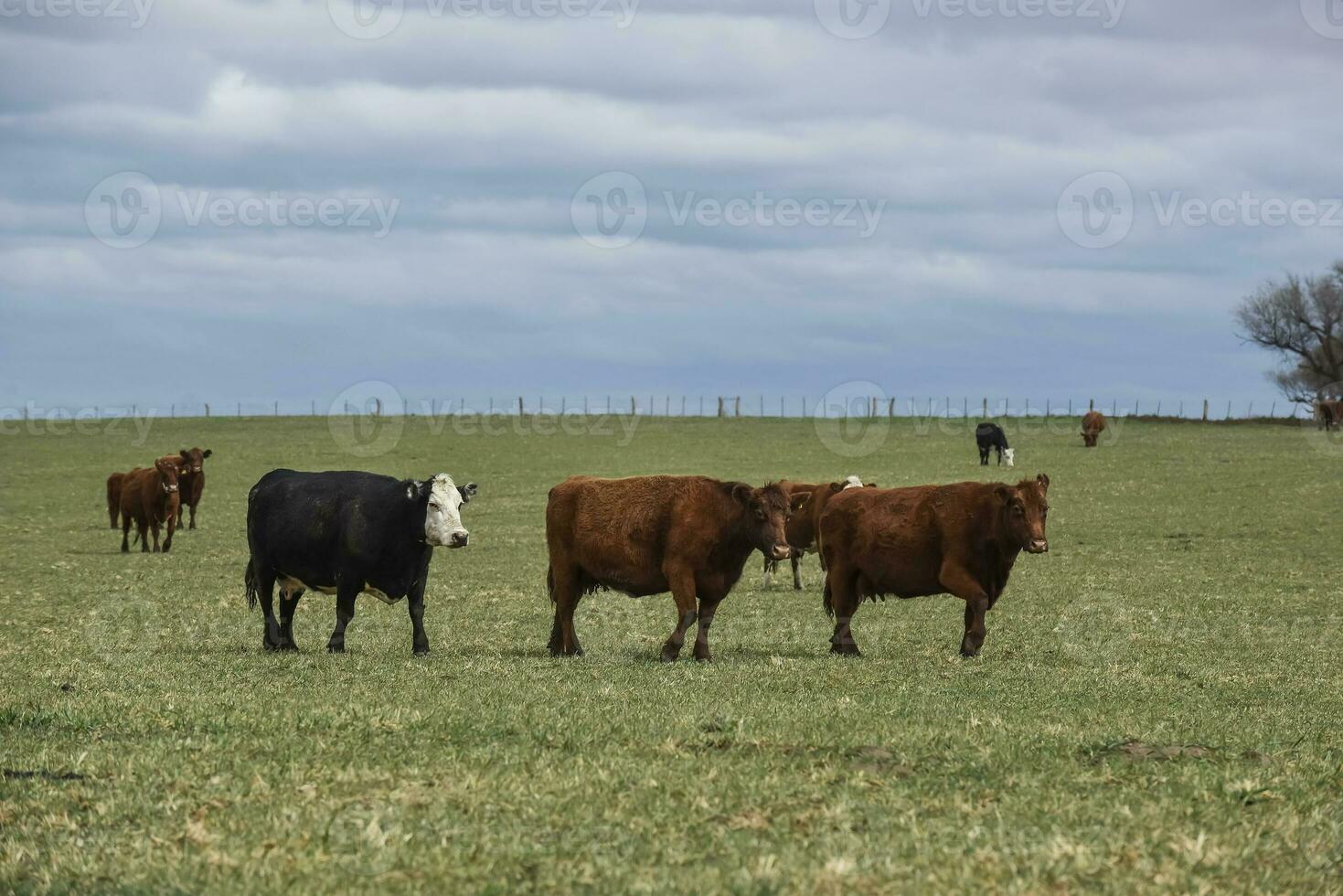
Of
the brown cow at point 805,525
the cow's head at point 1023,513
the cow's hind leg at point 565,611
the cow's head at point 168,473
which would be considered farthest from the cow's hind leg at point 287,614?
the cow's head at point 168,473

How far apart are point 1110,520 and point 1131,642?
74.8ft

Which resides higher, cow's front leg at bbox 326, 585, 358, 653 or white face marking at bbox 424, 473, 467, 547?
white face marking at bbox 424, 473, 467, 547

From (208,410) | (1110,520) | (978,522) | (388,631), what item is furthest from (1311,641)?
(208,410)

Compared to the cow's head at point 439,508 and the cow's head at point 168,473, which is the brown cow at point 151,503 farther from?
the cow's head at point 439,508

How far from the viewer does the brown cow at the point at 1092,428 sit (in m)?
69.6

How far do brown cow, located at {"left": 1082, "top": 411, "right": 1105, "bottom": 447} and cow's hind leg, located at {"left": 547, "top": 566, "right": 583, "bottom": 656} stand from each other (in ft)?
183

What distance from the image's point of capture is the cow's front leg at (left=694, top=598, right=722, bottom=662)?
16.5 meters

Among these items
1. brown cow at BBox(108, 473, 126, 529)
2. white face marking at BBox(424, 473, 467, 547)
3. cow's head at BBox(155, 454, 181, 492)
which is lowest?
brown cow at BBox(108, 473, 126, 529)

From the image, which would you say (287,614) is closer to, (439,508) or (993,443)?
(439,508)

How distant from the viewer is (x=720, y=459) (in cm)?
6475

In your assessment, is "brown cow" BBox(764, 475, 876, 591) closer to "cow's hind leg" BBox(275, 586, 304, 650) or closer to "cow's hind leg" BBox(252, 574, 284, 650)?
"cow's hind leg" BBox(275, 586, 304, 650)

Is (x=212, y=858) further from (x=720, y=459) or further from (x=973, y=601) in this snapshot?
(x=720, y=459)

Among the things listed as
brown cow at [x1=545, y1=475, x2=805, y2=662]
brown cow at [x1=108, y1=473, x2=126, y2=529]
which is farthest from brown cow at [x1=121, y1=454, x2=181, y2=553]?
brown cow at [x1=545, y1=475, x2=805, y2=662]

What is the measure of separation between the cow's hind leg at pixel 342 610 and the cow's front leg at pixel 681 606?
3.68 m
